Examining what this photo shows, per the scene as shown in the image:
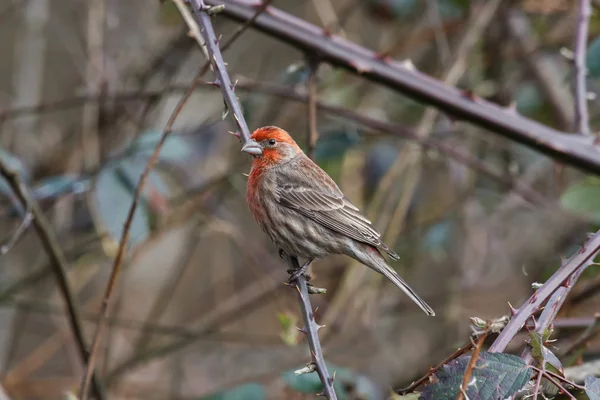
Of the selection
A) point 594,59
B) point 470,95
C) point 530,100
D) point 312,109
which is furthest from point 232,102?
point 530,100

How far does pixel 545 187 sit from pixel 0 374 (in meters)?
5.07

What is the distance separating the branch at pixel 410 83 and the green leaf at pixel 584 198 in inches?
6.5

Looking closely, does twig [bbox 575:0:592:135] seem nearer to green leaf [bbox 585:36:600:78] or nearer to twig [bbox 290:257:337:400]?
green leaf [bbox 585:36:600:78]

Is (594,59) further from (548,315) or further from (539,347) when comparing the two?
(539,347)

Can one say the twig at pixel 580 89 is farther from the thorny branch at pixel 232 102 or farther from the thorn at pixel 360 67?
the thorny branch at pixel 232 102

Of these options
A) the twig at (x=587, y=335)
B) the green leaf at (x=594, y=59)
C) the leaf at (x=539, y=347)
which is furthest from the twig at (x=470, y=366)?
the green leaf at (x=594, y=59)

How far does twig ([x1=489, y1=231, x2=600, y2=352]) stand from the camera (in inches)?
79.5

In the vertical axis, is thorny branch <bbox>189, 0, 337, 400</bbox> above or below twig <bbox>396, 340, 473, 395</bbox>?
above

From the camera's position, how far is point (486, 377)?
2.08m

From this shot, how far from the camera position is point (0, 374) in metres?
5.75

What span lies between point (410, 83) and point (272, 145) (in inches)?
40.9

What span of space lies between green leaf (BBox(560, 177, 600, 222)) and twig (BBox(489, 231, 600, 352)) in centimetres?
167

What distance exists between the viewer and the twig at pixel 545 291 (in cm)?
202

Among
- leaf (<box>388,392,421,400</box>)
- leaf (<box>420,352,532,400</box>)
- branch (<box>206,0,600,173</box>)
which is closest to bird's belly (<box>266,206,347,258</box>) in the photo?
branch (<box>206,0,600,173</box>)
